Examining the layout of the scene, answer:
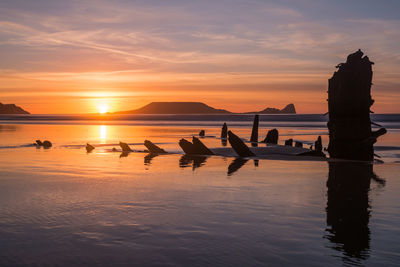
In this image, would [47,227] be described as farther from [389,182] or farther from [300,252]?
[389,182]

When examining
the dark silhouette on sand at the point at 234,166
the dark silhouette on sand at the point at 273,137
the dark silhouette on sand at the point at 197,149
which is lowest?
the dark silhouette on sand at the point at 234,166

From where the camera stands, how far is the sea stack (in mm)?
17938

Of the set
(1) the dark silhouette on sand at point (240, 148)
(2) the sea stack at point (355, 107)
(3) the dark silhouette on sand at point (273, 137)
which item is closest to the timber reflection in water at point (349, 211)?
(2) the sea stack at point (355, 107)

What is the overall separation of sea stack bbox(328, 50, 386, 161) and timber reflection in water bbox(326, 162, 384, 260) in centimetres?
359

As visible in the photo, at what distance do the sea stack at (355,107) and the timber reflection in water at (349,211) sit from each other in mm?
3587

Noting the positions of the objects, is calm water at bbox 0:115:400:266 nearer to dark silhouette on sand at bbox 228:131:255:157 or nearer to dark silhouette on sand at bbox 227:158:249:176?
dark silhouette on sand at bbox 227:158:249:176

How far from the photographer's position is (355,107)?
709 inches

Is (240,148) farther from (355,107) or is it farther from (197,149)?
(355,107)

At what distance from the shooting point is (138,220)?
7.17 metres

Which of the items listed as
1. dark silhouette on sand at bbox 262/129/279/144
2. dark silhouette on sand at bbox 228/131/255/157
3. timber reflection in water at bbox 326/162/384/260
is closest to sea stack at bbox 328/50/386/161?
timber reflection in water at bbox 326/162/384/260

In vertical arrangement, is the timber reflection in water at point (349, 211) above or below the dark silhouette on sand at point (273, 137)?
below

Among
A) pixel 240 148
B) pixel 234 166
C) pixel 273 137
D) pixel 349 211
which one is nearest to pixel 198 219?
pixel 349 211

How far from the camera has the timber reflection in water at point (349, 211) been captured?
5.83 metres

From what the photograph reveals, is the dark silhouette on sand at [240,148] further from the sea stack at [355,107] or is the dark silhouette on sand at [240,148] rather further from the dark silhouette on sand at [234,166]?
the sea stack at [355,107]
